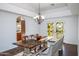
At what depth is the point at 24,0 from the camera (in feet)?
4.90

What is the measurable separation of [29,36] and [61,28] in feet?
1.65

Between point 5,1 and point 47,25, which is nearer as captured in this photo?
point 5,1

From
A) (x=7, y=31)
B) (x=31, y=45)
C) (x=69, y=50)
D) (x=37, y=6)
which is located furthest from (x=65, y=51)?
(x=7, y=31)

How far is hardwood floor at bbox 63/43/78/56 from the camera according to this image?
153cm

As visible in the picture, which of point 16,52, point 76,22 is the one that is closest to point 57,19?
point 76,22

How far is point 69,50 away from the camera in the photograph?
1595 millimetres

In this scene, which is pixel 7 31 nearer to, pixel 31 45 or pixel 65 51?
pixel 31 45

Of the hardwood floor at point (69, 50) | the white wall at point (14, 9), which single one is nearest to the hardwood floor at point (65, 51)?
the hardwood floor at point (69, 50)

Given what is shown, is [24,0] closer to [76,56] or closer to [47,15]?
[47,15]

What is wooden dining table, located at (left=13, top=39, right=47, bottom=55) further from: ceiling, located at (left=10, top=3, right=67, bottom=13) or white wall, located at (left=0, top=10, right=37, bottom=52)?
ceiling, located at (left=10, top=3, right=67, bottom=13)

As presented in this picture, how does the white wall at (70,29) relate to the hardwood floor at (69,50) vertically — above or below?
above

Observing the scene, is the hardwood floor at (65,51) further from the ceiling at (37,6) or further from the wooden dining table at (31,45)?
the ceiling at (37,6)

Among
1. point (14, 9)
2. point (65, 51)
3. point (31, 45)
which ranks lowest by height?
point (65, 51)

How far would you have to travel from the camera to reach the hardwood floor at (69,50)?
153cm
